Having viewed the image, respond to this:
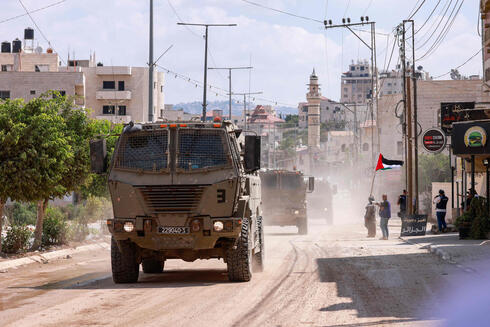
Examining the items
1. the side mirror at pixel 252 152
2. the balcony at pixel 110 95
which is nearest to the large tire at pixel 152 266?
the side mirror at pixel 252 152

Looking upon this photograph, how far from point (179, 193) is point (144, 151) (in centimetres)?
109

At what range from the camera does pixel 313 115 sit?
14525cm

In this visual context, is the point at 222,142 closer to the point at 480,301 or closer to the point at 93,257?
the point at 480,301

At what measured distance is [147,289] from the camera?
1275 centimetres

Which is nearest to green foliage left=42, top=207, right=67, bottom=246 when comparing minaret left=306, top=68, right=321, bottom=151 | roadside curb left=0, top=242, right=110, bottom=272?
roadside curb left=0, top=242, right=110, bottom=272

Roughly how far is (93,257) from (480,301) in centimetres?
1364

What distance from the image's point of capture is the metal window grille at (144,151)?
13370 millimetres

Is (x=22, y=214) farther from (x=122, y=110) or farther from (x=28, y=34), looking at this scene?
(x=28, y=34)

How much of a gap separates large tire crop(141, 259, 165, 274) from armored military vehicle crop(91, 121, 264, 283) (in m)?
1.93

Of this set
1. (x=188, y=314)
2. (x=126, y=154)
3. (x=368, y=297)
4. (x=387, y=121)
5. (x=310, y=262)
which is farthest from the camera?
(x=387, y=121)

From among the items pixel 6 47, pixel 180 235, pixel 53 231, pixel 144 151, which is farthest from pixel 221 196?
pixel 6 47

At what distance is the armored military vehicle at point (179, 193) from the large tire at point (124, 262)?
18 mm

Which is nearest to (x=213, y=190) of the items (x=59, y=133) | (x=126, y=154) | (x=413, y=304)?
(x=126, y=154)

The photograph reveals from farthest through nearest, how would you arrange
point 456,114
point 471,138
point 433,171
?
point 433,171, point 456,114, point 471,138
